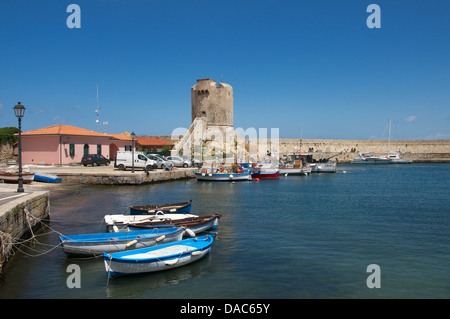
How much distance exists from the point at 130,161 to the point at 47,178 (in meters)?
7.68

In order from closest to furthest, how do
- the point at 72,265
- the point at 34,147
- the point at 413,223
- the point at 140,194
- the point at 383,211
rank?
the point at 72,265 → the point at 413,223 → the point at 383,211 → the point at 140,194 → the point at 34,147

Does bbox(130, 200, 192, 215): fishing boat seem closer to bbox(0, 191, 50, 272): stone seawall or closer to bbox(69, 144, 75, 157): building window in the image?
bbox(0, 191, 50, 272): stone seawall

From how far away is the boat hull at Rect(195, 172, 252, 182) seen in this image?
32625 millimetres

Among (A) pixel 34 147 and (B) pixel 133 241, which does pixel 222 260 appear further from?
(A) pixel 34 147

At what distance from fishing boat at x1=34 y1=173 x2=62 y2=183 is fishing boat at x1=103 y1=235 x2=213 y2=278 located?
16.0m

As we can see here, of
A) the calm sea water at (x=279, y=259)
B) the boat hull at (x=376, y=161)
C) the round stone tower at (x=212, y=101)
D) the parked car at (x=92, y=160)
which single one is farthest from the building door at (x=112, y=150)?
the boat hull at (x=376, y=161)

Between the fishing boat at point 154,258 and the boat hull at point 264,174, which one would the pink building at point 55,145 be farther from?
the fishing boat at point 154,258

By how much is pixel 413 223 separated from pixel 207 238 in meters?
9.68

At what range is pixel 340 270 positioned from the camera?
9258 millimetres

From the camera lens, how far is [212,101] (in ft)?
174

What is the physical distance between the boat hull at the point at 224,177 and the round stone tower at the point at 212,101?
20.4 meters

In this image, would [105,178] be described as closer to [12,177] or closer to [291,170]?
[12,177]

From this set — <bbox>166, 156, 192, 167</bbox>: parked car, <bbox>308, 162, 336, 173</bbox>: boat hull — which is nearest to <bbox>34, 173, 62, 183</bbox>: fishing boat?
<bbox>166, 156, 192, 167</bbox>: parked car
